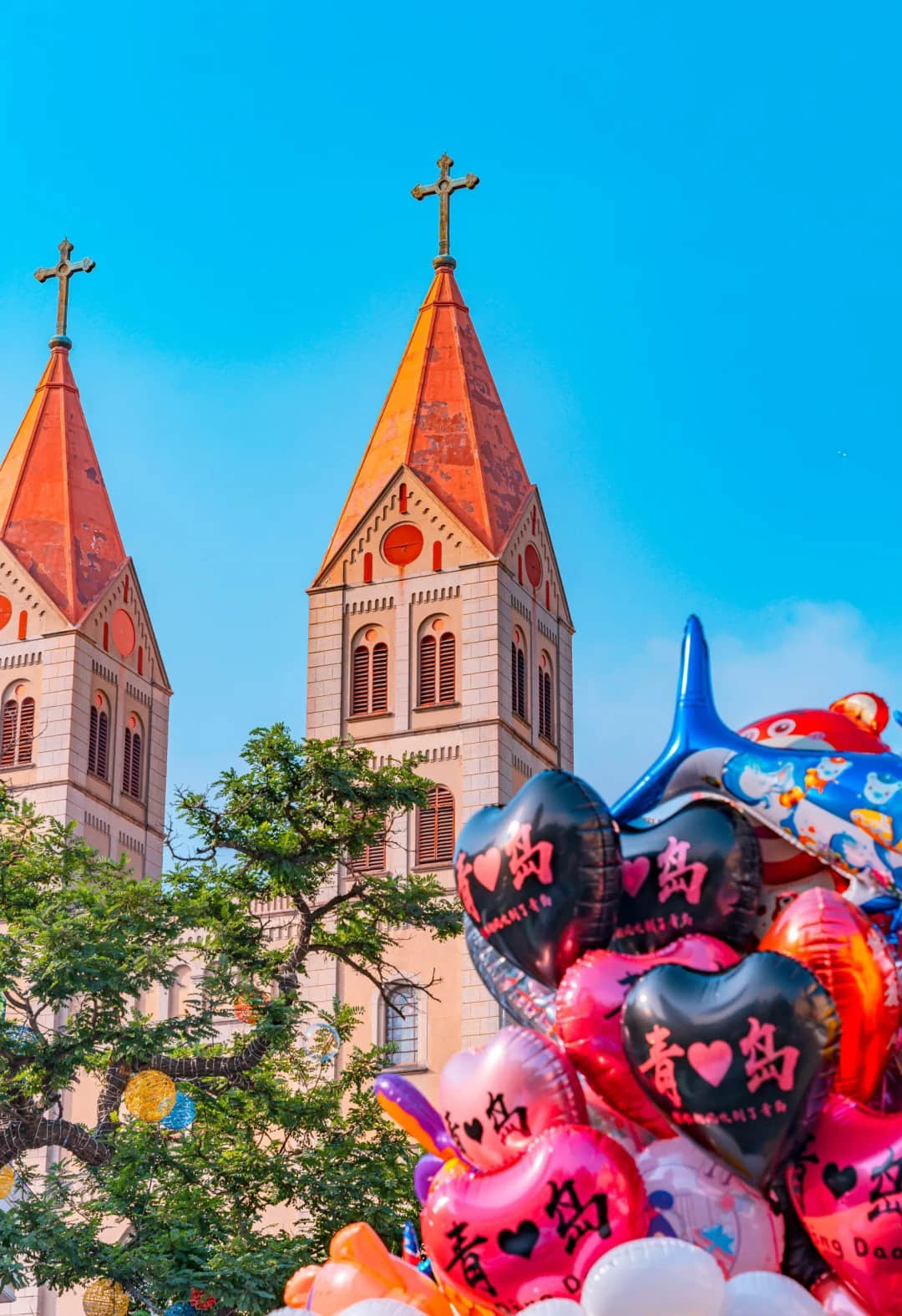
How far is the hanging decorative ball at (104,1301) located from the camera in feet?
63.1

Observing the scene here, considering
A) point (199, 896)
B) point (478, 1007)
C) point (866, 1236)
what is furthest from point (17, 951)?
point (478, 1007)

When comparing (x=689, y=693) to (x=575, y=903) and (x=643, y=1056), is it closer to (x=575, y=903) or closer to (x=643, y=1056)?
(x=575, y=903)

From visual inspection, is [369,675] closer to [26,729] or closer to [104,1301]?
[26,729]

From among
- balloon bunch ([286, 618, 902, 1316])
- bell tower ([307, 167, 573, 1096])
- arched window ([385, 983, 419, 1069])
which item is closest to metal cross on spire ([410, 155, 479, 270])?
bell tower ([307, 167, 573, 1096])

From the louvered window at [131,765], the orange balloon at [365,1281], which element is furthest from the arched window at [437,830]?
the orange balloon at [365,1281]

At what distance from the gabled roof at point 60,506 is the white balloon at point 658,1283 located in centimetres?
3947

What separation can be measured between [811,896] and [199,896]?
1423 centimetres

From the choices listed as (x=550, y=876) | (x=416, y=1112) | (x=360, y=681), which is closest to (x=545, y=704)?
(x=360, y=681)

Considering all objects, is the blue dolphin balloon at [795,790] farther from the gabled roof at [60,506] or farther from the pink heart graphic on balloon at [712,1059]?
the gabled roof at [60,506]

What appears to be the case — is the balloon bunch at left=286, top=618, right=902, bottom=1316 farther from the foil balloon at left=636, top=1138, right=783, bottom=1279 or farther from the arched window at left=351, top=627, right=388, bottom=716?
the arched window at left=351, top=627, right=388, bottom=716

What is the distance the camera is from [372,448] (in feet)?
152

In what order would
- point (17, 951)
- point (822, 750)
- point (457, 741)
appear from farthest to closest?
1. point (457, 741)
2. point (17, 951)
3. point (822, 750)

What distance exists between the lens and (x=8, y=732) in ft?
148

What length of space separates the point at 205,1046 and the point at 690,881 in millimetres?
14651
